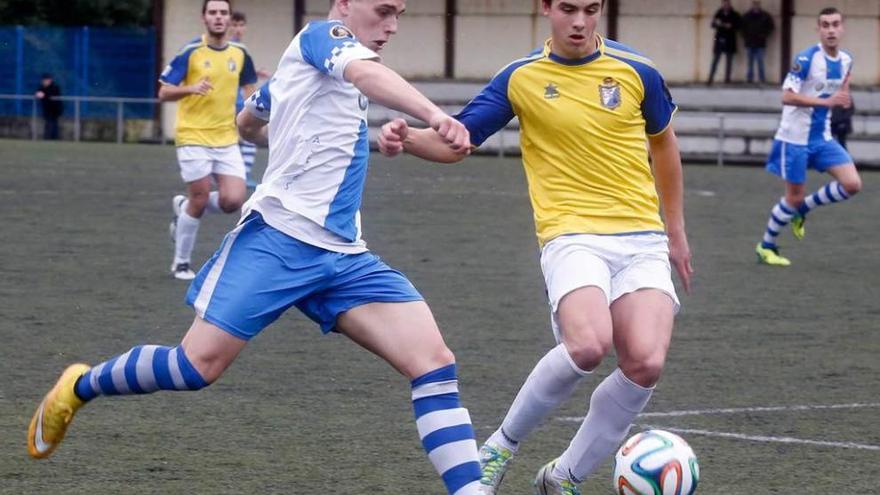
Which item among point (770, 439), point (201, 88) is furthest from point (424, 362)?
point (201, 88)

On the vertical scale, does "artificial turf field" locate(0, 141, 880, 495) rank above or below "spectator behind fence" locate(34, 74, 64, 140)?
above

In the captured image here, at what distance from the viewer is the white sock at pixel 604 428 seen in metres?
5.61

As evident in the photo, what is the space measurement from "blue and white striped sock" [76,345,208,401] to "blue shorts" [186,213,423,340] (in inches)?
6.8

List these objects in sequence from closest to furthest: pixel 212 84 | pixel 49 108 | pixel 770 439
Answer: pixel 770 439 < pixel 212 84 < pixel 49 108

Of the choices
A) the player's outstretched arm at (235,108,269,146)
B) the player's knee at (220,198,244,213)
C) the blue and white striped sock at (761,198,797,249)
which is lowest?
the blue and white striped sock at (761,198,797,249)

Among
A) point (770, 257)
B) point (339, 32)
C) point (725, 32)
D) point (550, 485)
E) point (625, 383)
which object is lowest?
point (770, 257)

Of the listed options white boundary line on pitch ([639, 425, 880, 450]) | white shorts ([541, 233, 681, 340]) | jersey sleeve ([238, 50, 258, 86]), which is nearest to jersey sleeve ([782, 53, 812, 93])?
jersey sleeve ([238, 50, 258, 86])

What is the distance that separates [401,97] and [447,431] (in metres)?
1.07

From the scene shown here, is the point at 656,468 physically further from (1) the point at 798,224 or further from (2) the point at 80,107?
(2) the point at 80,107

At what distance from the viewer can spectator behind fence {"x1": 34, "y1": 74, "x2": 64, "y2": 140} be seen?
34.2 meters

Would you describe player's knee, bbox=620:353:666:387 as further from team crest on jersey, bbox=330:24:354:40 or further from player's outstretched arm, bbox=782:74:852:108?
player's outstretched arm, bbox=782:74:852:108

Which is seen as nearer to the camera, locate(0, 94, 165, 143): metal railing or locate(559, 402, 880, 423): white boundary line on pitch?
locate(559, 402, 880, 423): white boundary line on pitch

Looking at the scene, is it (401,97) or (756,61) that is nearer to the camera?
(401,97)

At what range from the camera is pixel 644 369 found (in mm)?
5527
